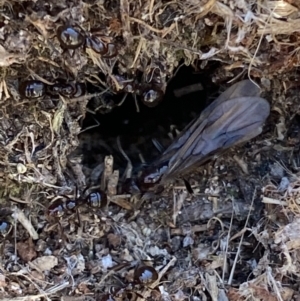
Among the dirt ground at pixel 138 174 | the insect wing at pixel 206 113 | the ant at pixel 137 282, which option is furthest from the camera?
the insect wing at pixel 206 113

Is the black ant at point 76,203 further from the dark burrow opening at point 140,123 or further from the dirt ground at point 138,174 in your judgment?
the dark burrow opening at point 140,123

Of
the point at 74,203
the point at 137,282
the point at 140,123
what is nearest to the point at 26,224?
the point at 74,203

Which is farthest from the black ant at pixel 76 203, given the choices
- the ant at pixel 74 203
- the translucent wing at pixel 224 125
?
the translucent wing at pixel 224 125

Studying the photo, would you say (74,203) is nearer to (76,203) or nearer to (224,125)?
(76,203)

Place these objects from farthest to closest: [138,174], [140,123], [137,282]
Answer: [140,123] → [138,174] → [137,282]

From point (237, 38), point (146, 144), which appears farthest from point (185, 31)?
point (146, 144)

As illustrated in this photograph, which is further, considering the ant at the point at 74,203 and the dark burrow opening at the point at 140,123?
the dark burrow opening at the point at 140,123

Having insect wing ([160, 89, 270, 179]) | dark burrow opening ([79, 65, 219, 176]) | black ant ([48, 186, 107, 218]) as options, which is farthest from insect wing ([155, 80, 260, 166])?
black ant ([48, 186, 107, 218])
